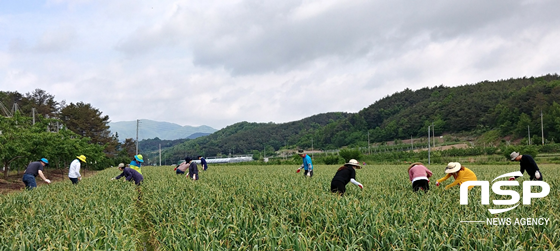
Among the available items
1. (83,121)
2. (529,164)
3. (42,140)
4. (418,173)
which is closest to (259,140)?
(83,121)

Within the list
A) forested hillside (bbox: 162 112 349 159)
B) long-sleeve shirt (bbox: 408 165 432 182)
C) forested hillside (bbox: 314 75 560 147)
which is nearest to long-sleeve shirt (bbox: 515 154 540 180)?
long-sleeve shirt (bbox: 408 165 432 182)

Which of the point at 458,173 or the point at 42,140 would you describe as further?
the point at 42,140

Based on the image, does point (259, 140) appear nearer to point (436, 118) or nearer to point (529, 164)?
point (436, 118)

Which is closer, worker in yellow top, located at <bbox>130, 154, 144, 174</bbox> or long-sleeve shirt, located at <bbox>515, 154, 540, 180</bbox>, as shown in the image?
long-sleeve shirt, located at <bbox>515, 154, 540, 180</bbox>

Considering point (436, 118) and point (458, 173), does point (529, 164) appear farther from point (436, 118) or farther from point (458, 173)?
point (436, 118)

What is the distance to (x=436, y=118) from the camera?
101 meters

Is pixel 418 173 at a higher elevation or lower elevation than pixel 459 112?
lower

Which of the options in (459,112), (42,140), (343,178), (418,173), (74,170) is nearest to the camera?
(343,178)

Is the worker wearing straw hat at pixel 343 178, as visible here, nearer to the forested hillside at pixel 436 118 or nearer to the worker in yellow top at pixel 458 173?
the worker in yellow top at pixel 458 173

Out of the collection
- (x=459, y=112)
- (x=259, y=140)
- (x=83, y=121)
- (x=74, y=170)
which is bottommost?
(x=74, y=170)

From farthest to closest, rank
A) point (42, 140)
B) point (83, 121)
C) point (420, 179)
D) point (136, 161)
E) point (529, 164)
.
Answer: point (83, 121) → point (42, 140) → point (136, 161) → point (529, 164) → point (420, 179)

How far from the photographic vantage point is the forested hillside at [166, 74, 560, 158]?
82.6 metres

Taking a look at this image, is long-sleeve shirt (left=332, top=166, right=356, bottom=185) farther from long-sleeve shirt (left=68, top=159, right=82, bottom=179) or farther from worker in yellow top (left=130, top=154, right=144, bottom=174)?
long-sleeve shirt (left=68, top=159, right=82, bottom=179)

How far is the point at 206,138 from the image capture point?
164 metres
